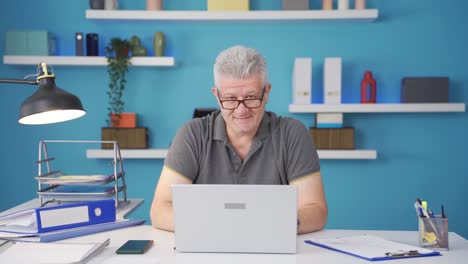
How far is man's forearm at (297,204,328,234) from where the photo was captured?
166 cm

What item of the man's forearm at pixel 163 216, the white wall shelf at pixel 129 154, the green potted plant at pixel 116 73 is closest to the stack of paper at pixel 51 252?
the man's forearm at pixel 163 216

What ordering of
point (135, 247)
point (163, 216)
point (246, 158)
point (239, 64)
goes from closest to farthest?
point (135, 247), point (163, 216), point (239, 64), point (246, 158)

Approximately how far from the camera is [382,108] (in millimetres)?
3260

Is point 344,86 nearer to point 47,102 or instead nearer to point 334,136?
point 334,136

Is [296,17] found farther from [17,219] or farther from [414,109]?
[17,219]

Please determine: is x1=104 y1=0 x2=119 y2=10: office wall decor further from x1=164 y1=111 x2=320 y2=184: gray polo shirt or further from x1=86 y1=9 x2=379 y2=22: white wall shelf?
x1=164 y1=111 x2=320 y2=184: gray polo shirt

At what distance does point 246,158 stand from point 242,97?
0.24 metres

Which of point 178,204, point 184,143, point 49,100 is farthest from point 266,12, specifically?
point 178,204

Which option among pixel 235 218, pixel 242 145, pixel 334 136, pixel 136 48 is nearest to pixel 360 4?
pixel 334 136

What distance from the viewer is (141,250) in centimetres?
142

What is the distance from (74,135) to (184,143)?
1.85m

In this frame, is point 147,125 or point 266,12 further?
point 147,125

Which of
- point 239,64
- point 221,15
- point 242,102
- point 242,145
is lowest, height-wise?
point 242,145

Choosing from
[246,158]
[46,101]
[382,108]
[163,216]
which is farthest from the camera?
[382,108]
